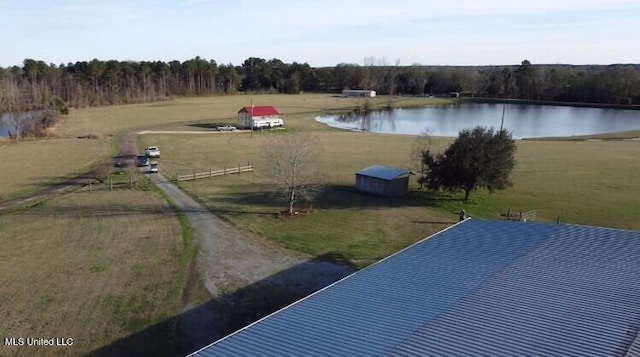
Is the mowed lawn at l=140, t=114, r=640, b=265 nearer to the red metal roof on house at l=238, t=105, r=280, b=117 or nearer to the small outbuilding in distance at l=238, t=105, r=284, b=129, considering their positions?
the small outbuilding in distance at l=238, t=105, r=284, b=129

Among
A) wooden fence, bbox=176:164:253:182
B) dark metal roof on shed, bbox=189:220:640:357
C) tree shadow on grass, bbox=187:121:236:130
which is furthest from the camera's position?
tree shadow on grass, bbox=187:121:236:130

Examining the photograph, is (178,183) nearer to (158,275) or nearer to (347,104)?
(158,275)

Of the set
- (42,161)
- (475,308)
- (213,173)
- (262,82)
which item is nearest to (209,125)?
(42,161)

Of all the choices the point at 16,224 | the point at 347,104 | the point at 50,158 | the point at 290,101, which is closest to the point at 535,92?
the point at 347,104

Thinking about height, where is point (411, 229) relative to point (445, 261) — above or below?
below

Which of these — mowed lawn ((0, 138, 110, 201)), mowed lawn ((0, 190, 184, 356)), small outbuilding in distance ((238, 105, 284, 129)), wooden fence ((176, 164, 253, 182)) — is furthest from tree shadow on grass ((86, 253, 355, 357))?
small outbuilding in distance ((238, 105, 284, 129))

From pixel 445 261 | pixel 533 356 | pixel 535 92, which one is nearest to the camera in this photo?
pixel 533 356

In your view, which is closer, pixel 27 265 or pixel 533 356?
pixel 533 356
